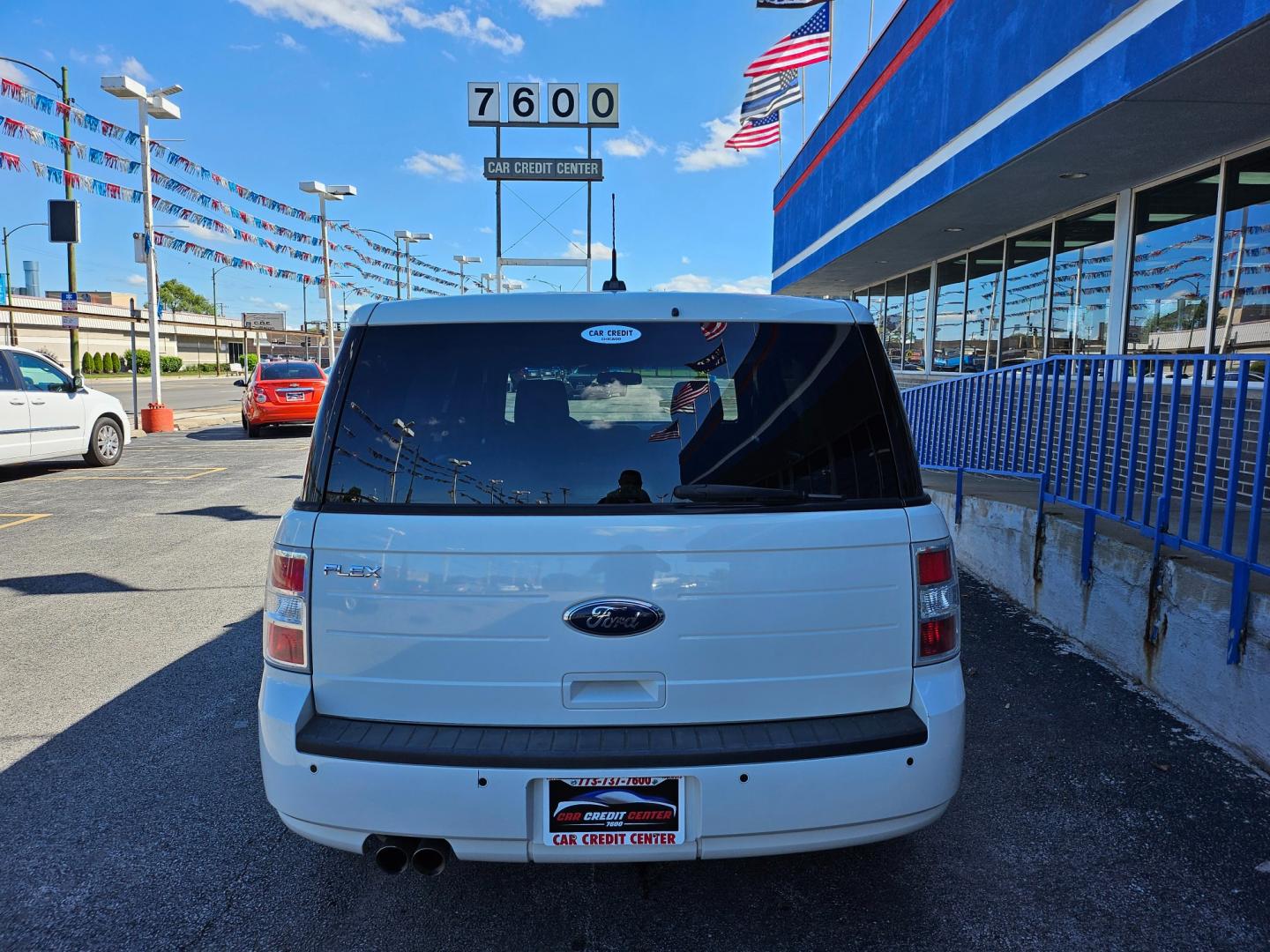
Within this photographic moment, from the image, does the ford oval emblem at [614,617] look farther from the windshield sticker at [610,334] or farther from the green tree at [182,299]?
the green tree at [182,299]

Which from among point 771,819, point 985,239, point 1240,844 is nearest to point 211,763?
point 771,819

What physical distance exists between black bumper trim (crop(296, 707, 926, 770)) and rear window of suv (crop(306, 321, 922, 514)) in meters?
0.59

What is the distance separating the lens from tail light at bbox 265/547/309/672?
2309 mm

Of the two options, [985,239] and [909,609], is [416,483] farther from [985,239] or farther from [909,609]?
[985,239]

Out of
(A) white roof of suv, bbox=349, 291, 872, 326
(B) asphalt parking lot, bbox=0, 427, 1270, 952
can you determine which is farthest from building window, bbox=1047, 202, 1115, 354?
(A) white roof of suv, bbox=349, 291, 872, 326

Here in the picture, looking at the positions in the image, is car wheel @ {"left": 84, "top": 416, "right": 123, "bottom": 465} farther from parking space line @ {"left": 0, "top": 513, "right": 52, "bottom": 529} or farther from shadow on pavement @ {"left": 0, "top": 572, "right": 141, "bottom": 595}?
shadow on pavement @ {"left": 0, "top": 572, "right": 141, "bottom": 595}

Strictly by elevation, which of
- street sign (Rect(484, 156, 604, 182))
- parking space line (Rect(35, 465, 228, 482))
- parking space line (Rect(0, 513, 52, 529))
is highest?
street sign (Rect(484, 156, 604, 182))

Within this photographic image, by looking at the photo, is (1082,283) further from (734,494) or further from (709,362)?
(734,494)

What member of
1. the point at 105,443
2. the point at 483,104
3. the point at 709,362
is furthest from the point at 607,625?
the point at 483,104

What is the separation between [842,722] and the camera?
7.63 feet

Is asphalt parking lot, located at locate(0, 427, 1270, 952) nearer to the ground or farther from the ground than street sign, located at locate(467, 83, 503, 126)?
nearer to the ground

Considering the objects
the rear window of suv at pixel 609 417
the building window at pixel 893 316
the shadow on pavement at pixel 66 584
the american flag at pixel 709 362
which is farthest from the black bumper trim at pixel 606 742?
the building window at pixel 893 316

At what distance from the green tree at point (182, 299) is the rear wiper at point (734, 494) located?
448 feet

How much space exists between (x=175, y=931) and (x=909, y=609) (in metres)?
2.27
